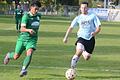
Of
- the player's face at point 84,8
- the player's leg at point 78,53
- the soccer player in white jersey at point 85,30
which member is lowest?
the player's leg at point 78,53

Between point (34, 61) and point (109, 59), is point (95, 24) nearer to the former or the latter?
point (34, 61)

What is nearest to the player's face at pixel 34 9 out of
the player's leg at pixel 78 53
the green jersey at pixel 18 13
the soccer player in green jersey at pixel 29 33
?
the soccer player in green jersey at pixel 29 33

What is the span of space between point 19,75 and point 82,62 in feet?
17.2

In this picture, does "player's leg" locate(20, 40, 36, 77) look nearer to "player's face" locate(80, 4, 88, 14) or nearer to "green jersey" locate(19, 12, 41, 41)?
"green jersey" locate(19, 12, 41, 41)

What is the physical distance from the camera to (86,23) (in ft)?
50.2

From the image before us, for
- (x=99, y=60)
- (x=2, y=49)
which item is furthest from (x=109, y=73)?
(x=2, y=49)

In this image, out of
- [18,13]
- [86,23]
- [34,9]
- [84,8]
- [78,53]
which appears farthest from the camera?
[18,13]

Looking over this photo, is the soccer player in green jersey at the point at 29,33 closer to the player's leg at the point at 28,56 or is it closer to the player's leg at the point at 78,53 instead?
the player's leg at the point at 28,56

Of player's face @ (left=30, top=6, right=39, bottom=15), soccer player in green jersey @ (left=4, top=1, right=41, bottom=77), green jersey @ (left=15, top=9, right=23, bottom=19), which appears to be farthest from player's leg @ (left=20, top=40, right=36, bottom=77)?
green jersey @ (left=15, top=9, right=23, bottom=19)

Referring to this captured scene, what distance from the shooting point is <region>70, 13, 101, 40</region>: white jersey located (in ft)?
50.0

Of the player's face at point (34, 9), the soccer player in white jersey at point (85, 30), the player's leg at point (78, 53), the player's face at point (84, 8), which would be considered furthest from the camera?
the soccer player in white jersey at point (85, 30)

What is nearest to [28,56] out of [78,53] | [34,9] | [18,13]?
[34,9]

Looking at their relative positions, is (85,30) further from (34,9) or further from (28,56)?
(28,56)

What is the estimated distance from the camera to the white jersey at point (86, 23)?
15242 millimetres
